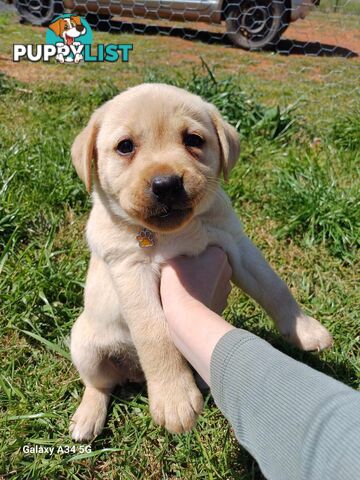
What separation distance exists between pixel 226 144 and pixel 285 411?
3.95 feet

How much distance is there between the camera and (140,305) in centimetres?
183

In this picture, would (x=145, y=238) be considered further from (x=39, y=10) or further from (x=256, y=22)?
(x=39, y=10)

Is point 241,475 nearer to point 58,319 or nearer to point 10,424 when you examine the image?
point 10,424

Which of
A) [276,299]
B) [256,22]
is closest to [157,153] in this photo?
[276,299]

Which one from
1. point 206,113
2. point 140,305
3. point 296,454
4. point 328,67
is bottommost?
point 328,67

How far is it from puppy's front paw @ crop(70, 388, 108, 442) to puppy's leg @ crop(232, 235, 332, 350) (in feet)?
2.71

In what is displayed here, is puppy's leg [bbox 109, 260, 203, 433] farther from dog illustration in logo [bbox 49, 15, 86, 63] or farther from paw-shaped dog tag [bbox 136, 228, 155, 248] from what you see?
dog illustration in logo [bbox 49, 15, 86, 63]

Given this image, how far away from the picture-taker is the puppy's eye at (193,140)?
75.5 inches

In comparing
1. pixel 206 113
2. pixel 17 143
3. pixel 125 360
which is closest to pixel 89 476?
pixel 125 360

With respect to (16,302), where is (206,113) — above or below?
above

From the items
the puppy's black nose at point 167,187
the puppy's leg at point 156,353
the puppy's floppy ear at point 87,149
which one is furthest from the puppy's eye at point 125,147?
the puppy's leg at point 156,353

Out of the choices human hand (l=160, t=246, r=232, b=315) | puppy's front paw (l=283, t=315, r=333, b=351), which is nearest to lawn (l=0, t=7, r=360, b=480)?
puppy's front paw (l=283, t=315, r=333, b=351)

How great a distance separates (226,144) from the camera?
205cm

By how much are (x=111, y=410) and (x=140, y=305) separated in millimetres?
728
